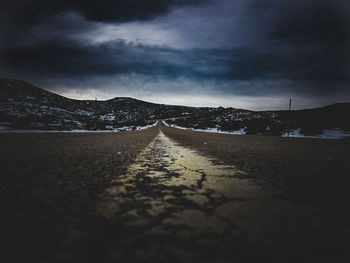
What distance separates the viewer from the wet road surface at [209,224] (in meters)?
1.47

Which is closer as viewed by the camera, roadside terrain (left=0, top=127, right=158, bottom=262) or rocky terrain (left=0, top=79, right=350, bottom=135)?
roadside terrain (left=0, top=127, right=158, bottom=262)

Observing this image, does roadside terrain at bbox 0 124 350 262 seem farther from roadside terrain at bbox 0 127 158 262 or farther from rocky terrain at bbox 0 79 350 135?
rocky terrain at bbox 0 79 350 135

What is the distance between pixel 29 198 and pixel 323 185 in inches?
192

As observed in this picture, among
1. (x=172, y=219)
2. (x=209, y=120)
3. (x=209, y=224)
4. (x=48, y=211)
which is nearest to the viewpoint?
(x=209, y=224)

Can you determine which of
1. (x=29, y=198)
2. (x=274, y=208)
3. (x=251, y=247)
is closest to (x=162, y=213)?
(x=251, y=247)

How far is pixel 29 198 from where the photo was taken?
8.26ft

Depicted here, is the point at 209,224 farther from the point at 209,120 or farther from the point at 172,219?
the point at 209,120

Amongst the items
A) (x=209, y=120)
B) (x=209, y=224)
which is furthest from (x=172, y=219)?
(x=209, y=120)

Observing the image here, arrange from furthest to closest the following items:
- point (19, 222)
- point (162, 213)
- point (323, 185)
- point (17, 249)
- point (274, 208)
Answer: point (323, 185), point (274, 208), point (162, 213), point (19, 222), point (17, 249)

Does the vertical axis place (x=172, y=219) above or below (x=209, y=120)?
below

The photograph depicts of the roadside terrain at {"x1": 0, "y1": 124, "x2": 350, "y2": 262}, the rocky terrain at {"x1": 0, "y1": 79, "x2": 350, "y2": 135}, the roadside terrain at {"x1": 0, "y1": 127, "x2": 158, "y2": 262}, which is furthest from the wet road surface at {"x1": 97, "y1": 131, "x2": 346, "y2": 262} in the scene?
the rocky terrain at {"x1": 0, "y1": 79, "x2": 350, "y2": 135}

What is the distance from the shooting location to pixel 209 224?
6.20ft

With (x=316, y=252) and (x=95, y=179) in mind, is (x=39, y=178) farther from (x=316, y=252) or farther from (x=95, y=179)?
(x=316, y=252)

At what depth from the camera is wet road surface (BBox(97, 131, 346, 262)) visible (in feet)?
4.82
